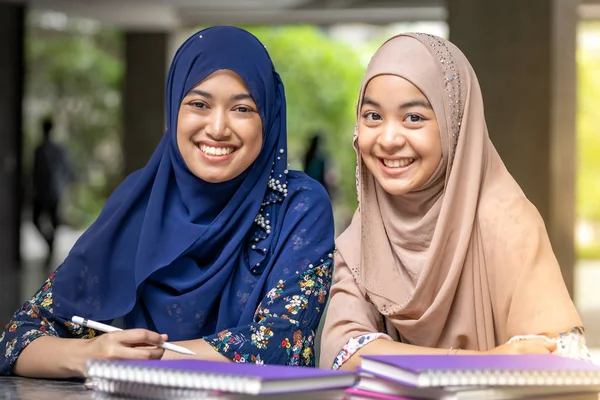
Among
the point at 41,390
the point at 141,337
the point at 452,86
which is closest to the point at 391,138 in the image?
the point at 452,86

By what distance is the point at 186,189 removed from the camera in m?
2.39

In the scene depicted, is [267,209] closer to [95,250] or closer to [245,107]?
[245,107]

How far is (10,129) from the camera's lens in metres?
12.1

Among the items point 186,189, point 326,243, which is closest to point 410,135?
point 326,243

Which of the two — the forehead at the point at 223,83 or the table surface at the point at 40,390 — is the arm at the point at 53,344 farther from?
the forehead at the point at 223,83

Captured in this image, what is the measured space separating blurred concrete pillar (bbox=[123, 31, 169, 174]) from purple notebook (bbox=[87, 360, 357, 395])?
15025 millimetres

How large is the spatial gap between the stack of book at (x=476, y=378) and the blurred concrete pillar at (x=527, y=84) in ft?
22.3

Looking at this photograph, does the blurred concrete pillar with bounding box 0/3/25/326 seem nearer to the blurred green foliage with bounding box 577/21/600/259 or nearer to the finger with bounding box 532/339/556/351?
the finger with bounding box 532/339/556/351

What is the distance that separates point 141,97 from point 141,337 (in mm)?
14886

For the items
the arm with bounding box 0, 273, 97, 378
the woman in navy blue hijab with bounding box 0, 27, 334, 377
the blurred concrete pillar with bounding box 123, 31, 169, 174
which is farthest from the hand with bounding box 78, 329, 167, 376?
the blurred concrete pillar with bounding box 123, 31, 169, 174

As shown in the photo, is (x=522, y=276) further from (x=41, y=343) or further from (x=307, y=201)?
(x=41, y=343)

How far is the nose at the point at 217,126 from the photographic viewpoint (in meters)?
2.28

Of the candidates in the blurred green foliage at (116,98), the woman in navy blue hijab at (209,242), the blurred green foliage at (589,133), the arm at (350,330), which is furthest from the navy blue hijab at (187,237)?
the blurred green foliage at (589,133)

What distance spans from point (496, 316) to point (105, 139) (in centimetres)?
2241
